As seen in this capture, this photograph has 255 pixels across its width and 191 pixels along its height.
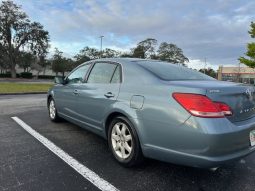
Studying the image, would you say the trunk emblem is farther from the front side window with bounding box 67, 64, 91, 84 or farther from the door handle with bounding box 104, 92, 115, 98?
the front side window with bounding box 67, 64, 91, 84

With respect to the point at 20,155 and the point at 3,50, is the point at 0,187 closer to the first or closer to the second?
the point at 20,155

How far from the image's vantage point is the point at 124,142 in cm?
378

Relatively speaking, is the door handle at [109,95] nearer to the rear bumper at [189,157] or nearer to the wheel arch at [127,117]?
the wheel arch at [127,117]

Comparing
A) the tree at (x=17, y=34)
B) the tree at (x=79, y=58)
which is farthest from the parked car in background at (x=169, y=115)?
the tree at (x=79, y=58)

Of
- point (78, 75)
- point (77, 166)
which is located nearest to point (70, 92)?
Result: point (78, 75)

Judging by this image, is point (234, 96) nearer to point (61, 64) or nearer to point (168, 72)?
point (168, 72)

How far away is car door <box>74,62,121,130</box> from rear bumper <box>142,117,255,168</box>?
3.94 feet

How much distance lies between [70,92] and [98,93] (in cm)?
118

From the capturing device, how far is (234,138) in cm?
301

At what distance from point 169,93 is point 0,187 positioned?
7.06 ft

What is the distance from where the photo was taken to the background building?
5941 cm

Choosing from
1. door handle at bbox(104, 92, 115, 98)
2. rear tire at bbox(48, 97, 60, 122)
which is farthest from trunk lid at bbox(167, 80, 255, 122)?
rear tire at bbox(48, 97, 60, 122)

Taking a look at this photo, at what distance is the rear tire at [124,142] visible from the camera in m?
3.58

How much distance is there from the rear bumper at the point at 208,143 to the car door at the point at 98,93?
120 centimetres
